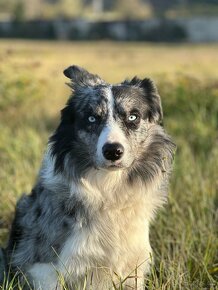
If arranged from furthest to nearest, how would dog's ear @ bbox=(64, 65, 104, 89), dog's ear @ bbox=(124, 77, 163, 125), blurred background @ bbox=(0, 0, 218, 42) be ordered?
blurred background @ bbox=(0, 0, 218, 42), dog's ear @ bbox=(64, 65, 104, 89), dog's ear @ bbox=(124, 77, 163, 125)

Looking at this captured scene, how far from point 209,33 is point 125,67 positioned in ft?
13.8

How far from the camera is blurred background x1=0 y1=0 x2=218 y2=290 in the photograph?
15.3 feet

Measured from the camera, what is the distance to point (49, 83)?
30.2 ft

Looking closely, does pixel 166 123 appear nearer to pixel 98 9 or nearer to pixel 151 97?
pixel 151 97

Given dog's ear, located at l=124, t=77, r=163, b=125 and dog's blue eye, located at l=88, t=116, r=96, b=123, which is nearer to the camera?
dog's blue eye, located at l=88, t=116, r=96, b=123

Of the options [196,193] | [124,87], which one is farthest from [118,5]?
[124,87]

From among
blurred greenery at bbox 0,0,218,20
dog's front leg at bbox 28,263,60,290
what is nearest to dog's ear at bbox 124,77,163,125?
dog's front leg at bbox 28,263,60,290

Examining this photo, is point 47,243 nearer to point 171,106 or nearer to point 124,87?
point 124,87

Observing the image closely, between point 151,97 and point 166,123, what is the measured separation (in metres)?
4.33

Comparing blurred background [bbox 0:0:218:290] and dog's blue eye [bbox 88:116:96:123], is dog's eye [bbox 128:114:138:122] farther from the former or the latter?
blurred background [bbox 0:0:218:290]

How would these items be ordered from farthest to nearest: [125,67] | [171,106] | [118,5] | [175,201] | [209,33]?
[118,5]
[209,33]
[125,67]
[171,106]
[175,201]

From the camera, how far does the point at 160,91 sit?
9125mm

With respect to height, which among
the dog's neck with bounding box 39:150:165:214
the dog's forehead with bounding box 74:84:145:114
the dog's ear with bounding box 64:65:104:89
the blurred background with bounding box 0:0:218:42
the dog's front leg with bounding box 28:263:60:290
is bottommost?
the dog's front leg with bounding box 28:263:60:290

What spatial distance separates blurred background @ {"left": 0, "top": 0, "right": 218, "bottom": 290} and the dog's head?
917 mm
